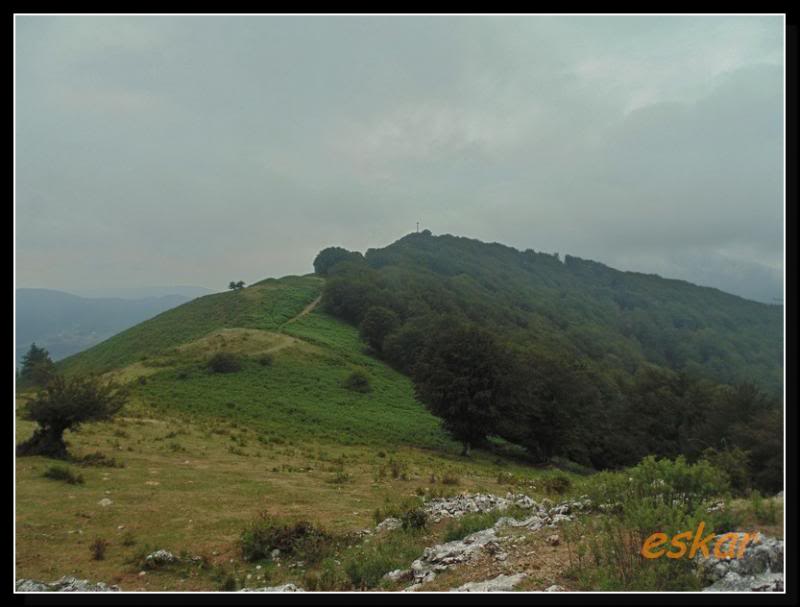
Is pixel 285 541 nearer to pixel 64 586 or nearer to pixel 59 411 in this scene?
pixel 64 586

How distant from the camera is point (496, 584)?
6.16 metres

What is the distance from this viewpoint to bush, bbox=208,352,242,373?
4384cm

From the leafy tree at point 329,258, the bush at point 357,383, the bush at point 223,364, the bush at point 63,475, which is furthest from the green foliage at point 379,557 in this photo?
the leafy tree at point 329,258

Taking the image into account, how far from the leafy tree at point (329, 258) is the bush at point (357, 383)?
82.4m

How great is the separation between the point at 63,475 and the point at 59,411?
3027 mm

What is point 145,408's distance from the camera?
28.8 meters

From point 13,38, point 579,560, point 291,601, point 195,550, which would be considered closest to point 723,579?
point 579,560

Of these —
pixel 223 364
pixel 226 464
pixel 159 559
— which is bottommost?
pixel 226 464

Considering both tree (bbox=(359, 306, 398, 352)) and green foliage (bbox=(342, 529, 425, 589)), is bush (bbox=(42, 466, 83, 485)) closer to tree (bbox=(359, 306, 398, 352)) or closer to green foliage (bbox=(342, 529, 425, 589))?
green foliage (bbox=(342, 529, 425, 589))

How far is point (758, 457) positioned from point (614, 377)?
53.5 metres

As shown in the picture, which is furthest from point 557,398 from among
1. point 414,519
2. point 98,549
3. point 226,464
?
point 98,549

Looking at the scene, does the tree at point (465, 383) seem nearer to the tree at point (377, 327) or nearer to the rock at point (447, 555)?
the rock at point (447, 555)

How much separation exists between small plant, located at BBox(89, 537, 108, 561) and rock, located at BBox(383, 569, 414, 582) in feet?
19.2

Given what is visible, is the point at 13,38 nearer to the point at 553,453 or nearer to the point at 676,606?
the point at 676,606
